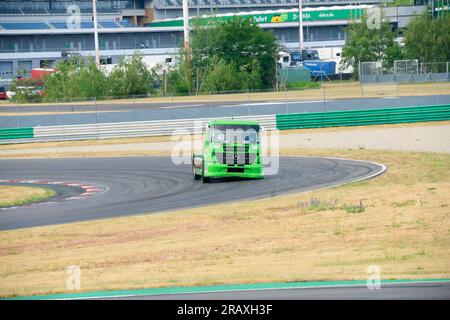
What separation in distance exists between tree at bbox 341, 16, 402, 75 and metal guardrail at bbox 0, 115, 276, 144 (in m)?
44.7

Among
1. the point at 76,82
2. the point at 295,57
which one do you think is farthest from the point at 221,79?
the point at 295,57

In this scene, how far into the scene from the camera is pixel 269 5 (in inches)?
4783

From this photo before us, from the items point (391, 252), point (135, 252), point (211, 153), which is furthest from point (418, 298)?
point (211, 153)

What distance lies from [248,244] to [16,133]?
30016mm

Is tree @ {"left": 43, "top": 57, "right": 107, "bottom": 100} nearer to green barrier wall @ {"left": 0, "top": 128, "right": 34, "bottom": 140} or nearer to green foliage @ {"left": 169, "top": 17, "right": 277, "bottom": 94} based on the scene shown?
green foliage @ {"left": 169, "top": 17, "right": 277, "bottom": 94}

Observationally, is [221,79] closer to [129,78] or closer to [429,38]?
[129,78]

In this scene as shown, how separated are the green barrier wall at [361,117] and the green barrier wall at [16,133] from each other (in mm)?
12178

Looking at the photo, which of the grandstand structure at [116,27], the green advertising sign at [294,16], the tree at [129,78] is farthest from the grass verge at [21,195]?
the green advertising sign at [294,16]

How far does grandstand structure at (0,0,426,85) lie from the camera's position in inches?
3757

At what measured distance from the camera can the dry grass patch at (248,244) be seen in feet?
42.6

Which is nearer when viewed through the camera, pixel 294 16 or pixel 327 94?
pixel 327 94

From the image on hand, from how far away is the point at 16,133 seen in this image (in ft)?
145

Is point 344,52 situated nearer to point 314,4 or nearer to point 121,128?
point 314,4
